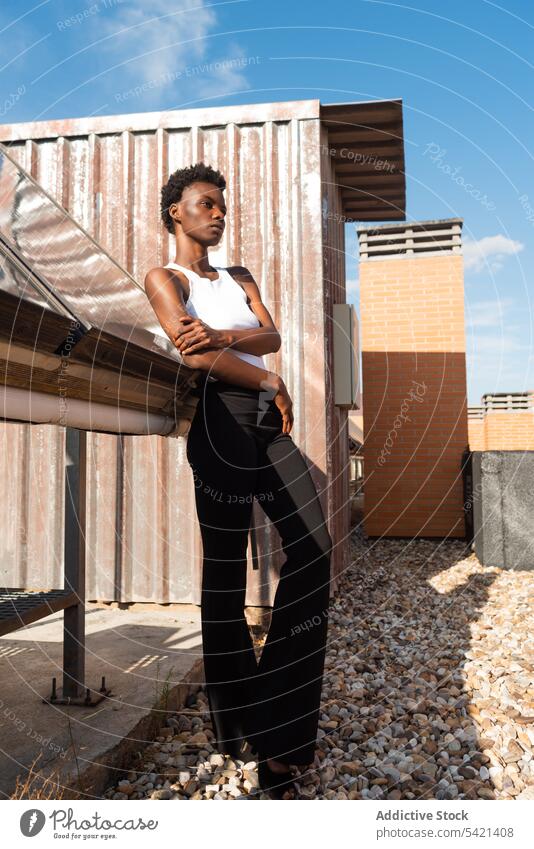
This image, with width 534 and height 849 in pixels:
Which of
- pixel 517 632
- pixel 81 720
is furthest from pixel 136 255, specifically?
pixel 517 632

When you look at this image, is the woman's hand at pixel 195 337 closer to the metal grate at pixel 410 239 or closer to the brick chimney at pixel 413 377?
the brick chimney at pixel 413 377

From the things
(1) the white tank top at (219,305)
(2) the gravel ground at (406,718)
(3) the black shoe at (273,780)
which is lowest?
(2) the gravel ground at (406,718)

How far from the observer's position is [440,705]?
2.81 metres

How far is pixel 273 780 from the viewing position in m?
1.98

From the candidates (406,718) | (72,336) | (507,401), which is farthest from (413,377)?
(72,336)

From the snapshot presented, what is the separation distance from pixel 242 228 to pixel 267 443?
110 inches

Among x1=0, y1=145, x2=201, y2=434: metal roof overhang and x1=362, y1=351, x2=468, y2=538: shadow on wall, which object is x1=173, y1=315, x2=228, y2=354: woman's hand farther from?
x1=362, y1=351, x2=468, y2=538: shadow on wall

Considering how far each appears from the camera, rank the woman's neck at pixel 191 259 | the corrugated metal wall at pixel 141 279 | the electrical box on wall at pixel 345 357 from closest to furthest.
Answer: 1. the woman's neck at pixel 191 259
2. the corrugated metal wall at pixel 141 279
3. the electrical box on wall at pixel 345 357

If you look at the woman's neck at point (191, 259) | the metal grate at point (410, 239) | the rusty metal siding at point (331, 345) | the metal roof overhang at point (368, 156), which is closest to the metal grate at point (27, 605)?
the woman's neck at point (191, 259)

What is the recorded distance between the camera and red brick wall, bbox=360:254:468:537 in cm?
→ 783

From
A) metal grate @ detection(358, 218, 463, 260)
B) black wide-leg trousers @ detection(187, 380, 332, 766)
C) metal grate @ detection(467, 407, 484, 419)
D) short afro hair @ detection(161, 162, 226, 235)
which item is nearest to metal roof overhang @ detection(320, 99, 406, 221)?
metal grate @ detection(358, 218, 463, 260)

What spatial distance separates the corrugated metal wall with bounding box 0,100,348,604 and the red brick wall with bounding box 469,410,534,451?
7.65 meters

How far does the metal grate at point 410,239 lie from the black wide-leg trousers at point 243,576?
6.84m

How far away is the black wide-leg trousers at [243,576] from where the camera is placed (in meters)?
2.00
